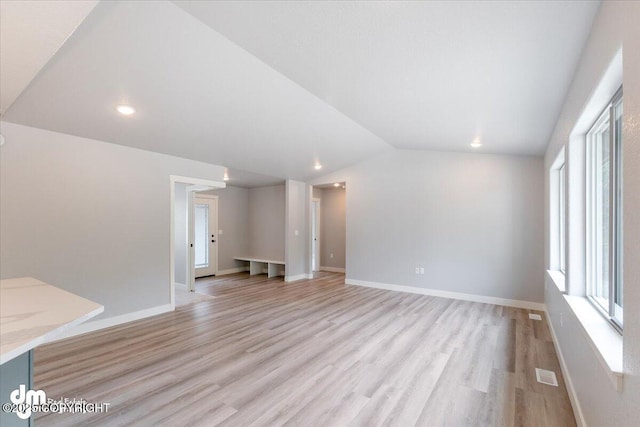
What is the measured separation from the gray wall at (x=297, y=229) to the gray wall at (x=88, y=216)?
107 inches

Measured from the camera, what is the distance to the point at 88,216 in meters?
3.73

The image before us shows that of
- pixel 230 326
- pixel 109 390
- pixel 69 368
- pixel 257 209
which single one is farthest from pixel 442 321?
pixel 257 209

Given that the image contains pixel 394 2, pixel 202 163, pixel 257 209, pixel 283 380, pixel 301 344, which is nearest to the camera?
pixel 394 2

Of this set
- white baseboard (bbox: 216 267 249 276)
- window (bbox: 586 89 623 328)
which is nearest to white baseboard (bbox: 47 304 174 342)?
white baseboard (bbox: 216 267 249 276)

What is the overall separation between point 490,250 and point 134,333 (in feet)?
17.6

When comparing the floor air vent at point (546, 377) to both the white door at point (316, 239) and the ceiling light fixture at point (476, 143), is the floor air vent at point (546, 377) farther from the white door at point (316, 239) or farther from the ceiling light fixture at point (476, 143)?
the white door at point (316, 239)

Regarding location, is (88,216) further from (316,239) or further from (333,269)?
(333,269)

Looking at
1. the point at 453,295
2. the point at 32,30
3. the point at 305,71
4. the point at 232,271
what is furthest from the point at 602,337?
the point at 232,271

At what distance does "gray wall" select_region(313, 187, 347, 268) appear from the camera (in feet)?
27.2

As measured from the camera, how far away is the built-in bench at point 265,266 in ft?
24.3

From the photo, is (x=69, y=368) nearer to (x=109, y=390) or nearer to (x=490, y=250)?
(x=109, y=390)

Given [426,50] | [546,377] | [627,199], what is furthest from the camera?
[546,377]

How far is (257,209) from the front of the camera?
8430 millimetres

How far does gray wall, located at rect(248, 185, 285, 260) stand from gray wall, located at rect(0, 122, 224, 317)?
3.47 metres
